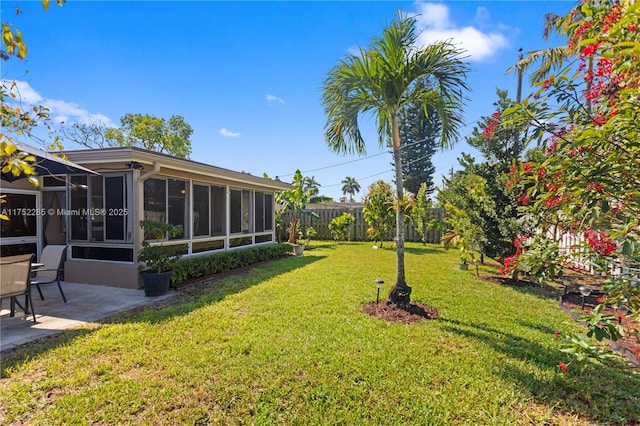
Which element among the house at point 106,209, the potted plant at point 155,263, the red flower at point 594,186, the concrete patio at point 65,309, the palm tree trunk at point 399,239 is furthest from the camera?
the house at point 106,209

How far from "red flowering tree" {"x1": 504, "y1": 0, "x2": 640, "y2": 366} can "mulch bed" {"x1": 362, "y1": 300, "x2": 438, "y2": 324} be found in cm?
274

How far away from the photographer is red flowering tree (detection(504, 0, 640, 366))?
5.81 ft

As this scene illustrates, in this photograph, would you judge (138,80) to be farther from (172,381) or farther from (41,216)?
(172,381)

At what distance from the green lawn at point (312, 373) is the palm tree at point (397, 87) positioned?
61.4 inches

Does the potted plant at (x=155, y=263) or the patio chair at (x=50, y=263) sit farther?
the potted plant at (x=155, y=263)

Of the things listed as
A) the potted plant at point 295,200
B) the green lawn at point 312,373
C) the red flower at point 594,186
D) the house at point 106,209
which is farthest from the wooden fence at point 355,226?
the red flower at point 594,186

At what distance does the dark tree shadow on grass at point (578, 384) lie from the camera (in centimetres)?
278

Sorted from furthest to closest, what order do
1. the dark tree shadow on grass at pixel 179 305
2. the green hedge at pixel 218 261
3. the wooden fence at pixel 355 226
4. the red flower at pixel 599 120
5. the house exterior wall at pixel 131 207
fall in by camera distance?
the wooden fence at pixel 355 226
the green hedge at pixel 218 261
the house exterior wall at pixel 131 207
the dark tree shadow on grass at pixel 179 305
the red flower at pixel 599 120

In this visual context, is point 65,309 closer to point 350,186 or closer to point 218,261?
point 218,261

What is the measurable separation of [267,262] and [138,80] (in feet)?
27.5

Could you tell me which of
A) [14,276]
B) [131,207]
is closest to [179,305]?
[14,276]

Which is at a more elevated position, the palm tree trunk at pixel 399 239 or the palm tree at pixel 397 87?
the palm tree at pixel 397 87

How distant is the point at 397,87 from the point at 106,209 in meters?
Result: 7.00

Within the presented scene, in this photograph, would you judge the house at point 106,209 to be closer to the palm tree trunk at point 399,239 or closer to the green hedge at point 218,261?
the green hedge at point 218,261
